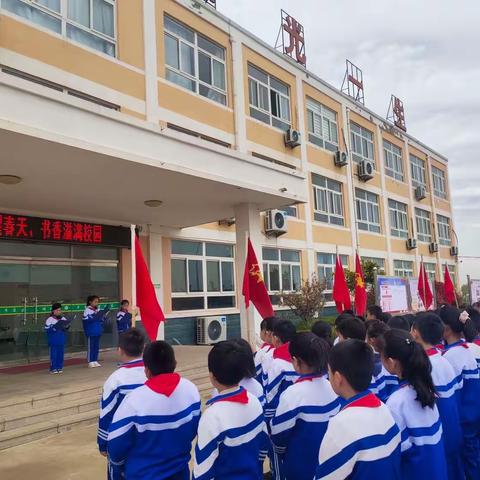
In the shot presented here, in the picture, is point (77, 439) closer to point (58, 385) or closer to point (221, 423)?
point (58, 385)

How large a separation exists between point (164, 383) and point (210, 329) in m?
9.48

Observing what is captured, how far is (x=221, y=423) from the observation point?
209 centimetres

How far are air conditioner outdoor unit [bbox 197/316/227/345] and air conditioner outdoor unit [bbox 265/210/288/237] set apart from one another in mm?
2996

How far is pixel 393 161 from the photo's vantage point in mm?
21141

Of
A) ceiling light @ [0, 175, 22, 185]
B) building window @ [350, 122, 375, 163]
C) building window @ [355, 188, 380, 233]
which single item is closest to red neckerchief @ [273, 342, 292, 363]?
ceiling light @ [0, 175, 22, 185]

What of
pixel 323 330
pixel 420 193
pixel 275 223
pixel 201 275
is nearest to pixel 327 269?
pixel 275 223

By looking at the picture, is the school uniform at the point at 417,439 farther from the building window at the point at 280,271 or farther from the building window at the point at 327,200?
the building window at the point at 327,200

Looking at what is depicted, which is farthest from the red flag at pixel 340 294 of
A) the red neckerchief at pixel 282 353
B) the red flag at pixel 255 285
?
the red neckerchief at pixel 282 353

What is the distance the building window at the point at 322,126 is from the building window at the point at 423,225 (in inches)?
296

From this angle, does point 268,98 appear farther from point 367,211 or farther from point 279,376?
point 279,376

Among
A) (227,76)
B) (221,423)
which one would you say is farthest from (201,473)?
(227,76)

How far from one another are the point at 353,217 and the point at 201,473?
15979mm

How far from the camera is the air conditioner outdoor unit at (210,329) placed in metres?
11.7

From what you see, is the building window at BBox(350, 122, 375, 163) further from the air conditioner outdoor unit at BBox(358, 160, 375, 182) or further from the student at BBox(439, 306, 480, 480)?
the student at BBox(439, 306, 480, 480)
